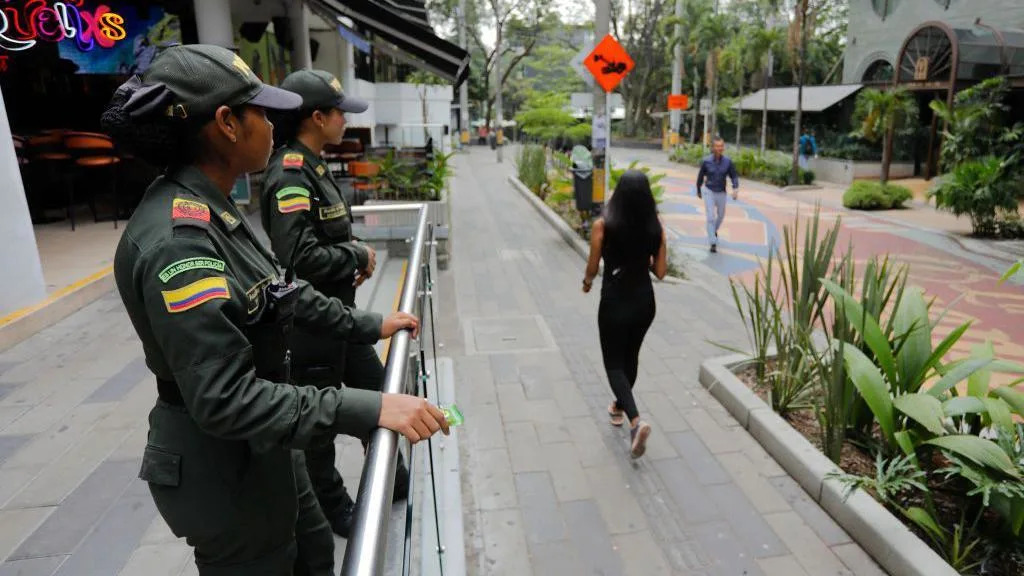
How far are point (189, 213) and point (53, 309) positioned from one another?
217 inches

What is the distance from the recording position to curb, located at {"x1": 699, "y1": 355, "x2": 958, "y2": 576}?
10.0ft

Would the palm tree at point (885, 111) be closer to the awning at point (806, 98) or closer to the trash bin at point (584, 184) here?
the awning at point (806, 98)

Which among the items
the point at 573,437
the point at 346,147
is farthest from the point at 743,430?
the point at 346,147

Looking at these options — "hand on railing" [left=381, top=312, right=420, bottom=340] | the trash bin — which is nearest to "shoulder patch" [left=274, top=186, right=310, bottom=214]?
"hand on railing" [left=381, top=312, right=420, bottom=340]

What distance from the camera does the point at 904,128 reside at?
2094cm

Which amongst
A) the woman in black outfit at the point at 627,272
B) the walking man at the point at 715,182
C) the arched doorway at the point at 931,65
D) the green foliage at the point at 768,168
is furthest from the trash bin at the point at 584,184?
the arched doorway at the point at 931,65

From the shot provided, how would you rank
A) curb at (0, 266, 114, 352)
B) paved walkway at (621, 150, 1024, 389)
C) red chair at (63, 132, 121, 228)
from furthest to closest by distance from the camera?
red chair at (63, 132, 121, 228), paved walkway at (621, 150, 1024, 389), curb at (0, 266, 114, 352)

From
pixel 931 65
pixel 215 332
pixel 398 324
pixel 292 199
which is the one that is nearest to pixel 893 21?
pixel 931 65

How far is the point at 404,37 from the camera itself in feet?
33.7

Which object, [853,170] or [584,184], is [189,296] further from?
[853,170]

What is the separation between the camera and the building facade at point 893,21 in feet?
65.3

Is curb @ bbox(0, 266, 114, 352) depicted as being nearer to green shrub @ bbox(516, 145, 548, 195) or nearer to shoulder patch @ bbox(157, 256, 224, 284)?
shoulder patch @ bbox(157, 256, 224, 284)

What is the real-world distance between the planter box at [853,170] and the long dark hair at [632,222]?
20.9m

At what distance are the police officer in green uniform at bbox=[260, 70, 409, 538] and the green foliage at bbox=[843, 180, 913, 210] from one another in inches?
640
